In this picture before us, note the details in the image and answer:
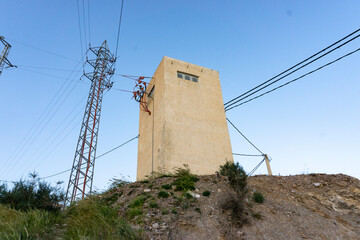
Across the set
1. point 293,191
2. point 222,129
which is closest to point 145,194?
point 293,191

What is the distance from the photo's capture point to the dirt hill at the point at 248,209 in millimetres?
6965

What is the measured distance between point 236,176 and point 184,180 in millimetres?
2170

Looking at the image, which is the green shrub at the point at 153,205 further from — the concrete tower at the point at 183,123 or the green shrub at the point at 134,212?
the concrete tower at the point at 183,123

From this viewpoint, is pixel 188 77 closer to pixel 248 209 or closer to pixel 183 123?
pixel 183 123

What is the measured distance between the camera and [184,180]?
990 centimetres

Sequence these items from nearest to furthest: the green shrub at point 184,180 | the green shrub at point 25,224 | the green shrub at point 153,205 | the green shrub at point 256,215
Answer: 1. the green shrub at point 25,224
2. the green shrub at point 256,215
3. the green shrub at point 153,205
4. the green shrub at point 184,180

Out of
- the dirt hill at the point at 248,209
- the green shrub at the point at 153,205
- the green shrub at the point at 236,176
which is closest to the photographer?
the dirt hill at the point at 248,209

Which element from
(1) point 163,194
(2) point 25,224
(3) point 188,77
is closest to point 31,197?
(2) point 25,224

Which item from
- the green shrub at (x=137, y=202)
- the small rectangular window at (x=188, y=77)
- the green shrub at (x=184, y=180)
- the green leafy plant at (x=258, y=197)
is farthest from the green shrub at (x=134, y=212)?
the small rectangular window at (x=188, y=77)

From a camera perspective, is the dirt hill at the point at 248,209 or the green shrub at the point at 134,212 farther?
the green shrub at the point at 134,212

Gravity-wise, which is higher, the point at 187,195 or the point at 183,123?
the point at 183,123

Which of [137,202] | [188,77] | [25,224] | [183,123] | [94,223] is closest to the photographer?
[25,224]

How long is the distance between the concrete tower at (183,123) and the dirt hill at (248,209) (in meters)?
2.48

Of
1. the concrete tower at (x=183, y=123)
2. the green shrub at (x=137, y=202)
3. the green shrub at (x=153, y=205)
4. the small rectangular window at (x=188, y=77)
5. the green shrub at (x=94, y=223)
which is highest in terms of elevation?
the small rectangular window at (x=188, y=77)
